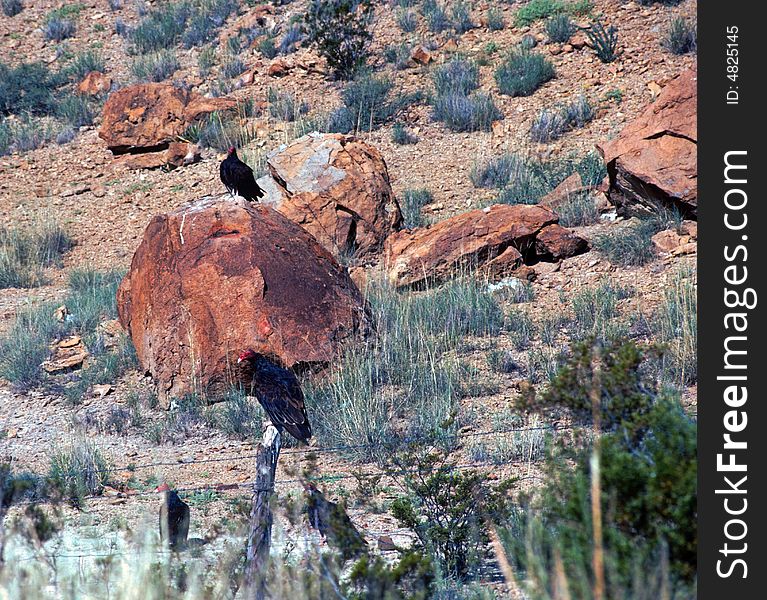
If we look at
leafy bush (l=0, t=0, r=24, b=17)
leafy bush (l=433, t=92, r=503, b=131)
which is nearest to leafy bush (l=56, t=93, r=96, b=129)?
leafy bush (l=0, t=0, r=24, b=17)

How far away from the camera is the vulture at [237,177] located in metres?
10.9

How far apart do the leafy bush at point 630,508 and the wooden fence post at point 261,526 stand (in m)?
1.19

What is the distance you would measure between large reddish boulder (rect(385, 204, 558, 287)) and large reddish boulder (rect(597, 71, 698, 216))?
3.56 feet

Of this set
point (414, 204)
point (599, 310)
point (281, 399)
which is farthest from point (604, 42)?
point (281, 399)

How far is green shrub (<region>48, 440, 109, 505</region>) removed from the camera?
7611mm

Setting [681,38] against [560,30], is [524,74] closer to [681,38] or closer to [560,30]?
[560,30]

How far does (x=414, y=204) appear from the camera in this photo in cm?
1435

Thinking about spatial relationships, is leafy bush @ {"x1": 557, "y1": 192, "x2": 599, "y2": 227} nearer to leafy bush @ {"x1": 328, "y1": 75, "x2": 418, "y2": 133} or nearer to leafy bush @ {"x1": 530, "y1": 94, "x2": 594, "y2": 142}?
leafy bush @ {"x1": 530, "y1": 94, "x2": 594, "y2": 142}

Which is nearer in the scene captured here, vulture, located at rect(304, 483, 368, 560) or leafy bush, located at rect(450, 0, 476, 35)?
vulture, located at rect(304, 483, 368, 560)

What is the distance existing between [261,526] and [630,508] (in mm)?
1879

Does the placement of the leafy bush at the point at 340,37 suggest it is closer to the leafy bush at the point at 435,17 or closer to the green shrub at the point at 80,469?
the leafy bush at the point at 435,17
